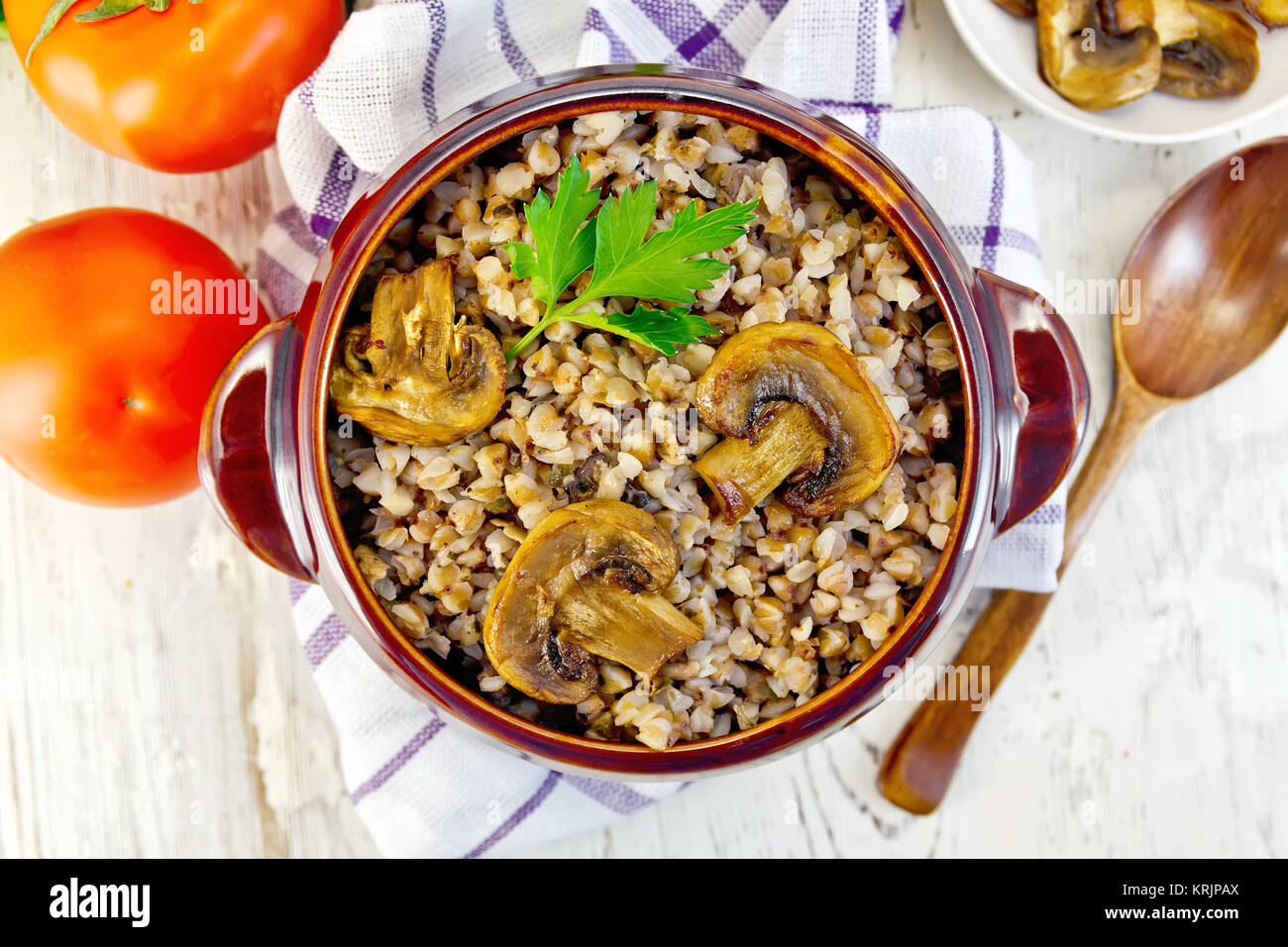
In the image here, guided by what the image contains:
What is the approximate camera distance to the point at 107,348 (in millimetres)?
1861

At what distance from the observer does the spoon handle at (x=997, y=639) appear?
206cm

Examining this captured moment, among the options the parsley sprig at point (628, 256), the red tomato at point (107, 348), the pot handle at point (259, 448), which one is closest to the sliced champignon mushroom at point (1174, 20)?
the parsley sprig at point (628, 256)

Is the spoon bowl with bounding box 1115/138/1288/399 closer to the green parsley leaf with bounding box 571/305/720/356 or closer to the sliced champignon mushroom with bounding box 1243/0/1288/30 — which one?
the sliced champignon mushroom with bounding box 1243/0/1288/30

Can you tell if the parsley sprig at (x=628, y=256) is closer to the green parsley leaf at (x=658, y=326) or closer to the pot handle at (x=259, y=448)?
the green parsley leaf at (x=658, y=326)

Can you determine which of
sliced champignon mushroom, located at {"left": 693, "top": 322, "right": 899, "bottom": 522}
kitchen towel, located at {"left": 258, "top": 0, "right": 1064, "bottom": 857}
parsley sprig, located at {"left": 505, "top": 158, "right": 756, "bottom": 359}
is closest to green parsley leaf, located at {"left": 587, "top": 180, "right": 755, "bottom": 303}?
parsley sprig, located at {"left": 505, "top": 158, "right": 756, "bottom": 359}

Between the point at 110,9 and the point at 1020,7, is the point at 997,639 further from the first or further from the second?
the point at 110,9

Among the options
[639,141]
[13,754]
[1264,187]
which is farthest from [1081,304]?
[13,754]

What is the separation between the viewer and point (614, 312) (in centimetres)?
145

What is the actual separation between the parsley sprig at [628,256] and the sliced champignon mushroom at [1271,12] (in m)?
1.34

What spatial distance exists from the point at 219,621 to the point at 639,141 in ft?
4.23

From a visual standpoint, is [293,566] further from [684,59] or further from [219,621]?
[684,59]

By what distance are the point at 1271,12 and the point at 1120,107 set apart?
1.14 feet

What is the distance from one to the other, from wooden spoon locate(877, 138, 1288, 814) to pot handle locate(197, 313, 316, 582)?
125 centimetres

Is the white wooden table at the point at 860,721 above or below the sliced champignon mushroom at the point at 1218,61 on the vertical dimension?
below
